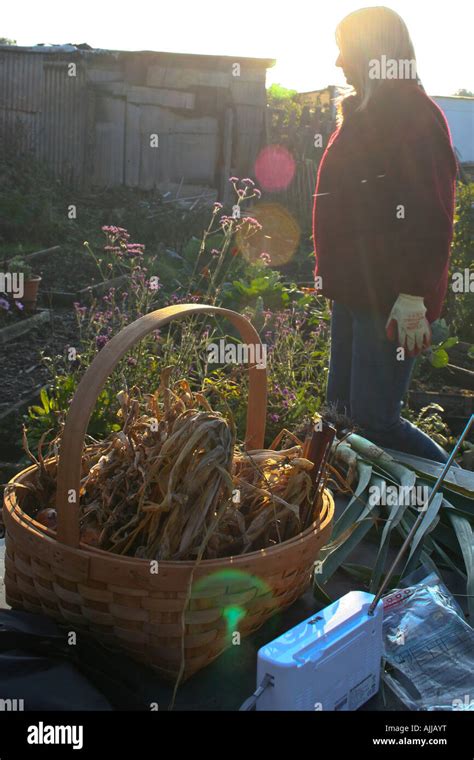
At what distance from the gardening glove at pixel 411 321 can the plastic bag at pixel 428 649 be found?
1019 mm

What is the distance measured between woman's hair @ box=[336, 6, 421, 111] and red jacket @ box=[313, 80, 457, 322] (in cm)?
5

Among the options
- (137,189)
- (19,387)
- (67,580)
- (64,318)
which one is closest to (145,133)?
(137,189)

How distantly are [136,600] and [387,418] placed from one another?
60.7 inches

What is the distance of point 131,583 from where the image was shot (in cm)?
130

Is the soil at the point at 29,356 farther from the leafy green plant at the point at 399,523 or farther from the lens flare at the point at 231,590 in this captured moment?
the lens flare at the point at 231,590

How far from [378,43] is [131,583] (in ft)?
6.43

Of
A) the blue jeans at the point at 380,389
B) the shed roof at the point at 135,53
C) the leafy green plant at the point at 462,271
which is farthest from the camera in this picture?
the shed roof at the point at 135,53

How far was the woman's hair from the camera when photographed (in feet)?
8.09

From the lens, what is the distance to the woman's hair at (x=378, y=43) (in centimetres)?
246

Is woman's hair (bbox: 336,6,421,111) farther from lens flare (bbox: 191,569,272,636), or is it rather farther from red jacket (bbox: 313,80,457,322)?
lens flare (bbox: 191,569,272,636)

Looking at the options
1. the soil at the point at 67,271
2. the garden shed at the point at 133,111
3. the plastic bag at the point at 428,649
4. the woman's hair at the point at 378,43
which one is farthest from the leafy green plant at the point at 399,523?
the garden shed at the point at 133,111

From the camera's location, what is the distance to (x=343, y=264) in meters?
2.71

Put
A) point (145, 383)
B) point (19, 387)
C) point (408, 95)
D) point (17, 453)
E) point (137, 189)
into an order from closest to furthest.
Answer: point (408, 95) → point (145, 383) → point (17, 453) → point (19, 387) → point (137, 189)
